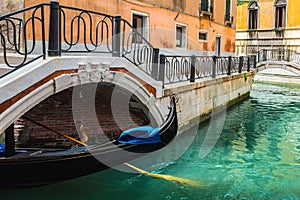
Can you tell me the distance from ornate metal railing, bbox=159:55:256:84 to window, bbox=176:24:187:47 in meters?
0.61

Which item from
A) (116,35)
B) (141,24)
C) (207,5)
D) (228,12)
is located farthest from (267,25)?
(116,35)

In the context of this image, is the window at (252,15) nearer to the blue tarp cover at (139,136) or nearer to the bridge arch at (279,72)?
the bridge arch at (279,72)

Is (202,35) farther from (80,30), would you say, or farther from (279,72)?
(279,72)

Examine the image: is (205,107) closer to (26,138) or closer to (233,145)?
(233,145)

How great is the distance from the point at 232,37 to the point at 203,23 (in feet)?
12.1

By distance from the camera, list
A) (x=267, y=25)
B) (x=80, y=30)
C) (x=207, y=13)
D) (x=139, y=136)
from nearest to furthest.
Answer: (x=139, y=136) → (x=80, y=30) → (x=207, y=13) → (x=267, y=25)

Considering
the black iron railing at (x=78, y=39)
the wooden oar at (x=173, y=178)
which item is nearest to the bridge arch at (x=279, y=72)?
the black iron railing at (x=78, y=39)

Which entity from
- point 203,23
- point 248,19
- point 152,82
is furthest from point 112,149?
point 248,19

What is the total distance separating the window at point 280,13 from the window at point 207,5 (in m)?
9.89

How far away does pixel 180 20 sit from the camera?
32.6ft

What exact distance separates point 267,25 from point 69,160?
19.5 meters

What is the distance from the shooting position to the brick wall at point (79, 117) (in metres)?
5.69

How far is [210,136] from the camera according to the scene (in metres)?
7.26

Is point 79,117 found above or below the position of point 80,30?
below
